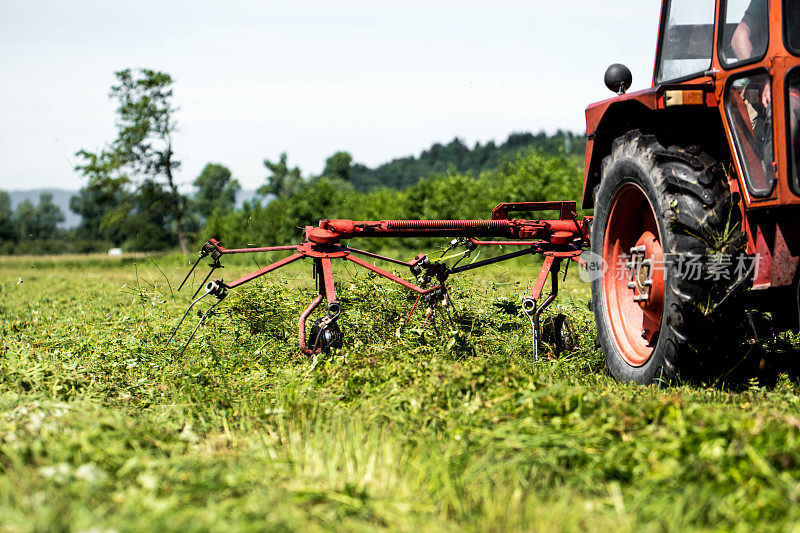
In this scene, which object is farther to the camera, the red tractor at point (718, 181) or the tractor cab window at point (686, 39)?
the tractor cab window at point (686, 39)

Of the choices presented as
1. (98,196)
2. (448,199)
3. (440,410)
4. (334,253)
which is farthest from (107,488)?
(98,196)

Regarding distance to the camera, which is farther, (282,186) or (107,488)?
(282,186)

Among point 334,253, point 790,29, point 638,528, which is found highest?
point 790,29

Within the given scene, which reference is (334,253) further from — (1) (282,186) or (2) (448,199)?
(1) (282,186)

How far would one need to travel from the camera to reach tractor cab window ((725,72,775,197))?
3596mm

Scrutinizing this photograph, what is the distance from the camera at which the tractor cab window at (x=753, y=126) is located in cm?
360

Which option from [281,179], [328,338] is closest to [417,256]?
[328,338]

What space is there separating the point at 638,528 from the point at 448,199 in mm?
33162

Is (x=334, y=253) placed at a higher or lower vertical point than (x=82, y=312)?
higher

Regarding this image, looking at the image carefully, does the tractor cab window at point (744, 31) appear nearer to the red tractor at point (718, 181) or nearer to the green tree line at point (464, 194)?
the red tractor at point (718, 181)

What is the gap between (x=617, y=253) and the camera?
5141 millimetres

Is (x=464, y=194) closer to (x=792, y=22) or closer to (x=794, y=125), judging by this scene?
(x=792, y=22)

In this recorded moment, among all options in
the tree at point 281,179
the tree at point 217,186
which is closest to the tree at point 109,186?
the tree at point 281,179

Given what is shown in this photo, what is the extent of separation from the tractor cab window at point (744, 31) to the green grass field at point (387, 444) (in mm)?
1866
